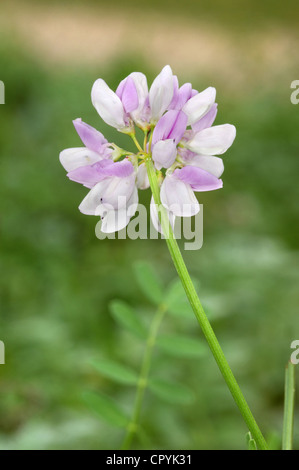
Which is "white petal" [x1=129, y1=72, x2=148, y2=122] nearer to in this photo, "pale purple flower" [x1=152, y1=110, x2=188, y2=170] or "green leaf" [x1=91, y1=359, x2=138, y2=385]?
"pale purple flower" [x1=152, y1=110, x2=188, y2=170]

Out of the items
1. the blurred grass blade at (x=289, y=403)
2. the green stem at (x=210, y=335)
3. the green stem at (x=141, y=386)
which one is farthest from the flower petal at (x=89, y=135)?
the green stem at (x=141, y=386)

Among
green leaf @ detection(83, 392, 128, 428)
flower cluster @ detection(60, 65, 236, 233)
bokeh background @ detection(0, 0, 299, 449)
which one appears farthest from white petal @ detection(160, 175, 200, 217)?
green leaf @ detection(83, 392, 128, 428)

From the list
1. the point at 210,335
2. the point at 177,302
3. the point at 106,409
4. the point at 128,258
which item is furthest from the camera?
the point at 128,258

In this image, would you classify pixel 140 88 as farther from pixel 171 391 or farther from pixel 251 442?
pixel 171 391

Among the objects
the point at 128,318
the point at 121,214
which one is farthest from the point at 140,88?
the point at 128,318

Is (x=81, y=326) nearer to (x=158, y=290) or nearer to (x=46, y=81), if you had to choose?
(x=158, y=290)

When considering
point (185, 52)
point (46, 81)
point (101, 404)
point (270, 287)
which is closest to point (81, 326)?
point (270, 287)
